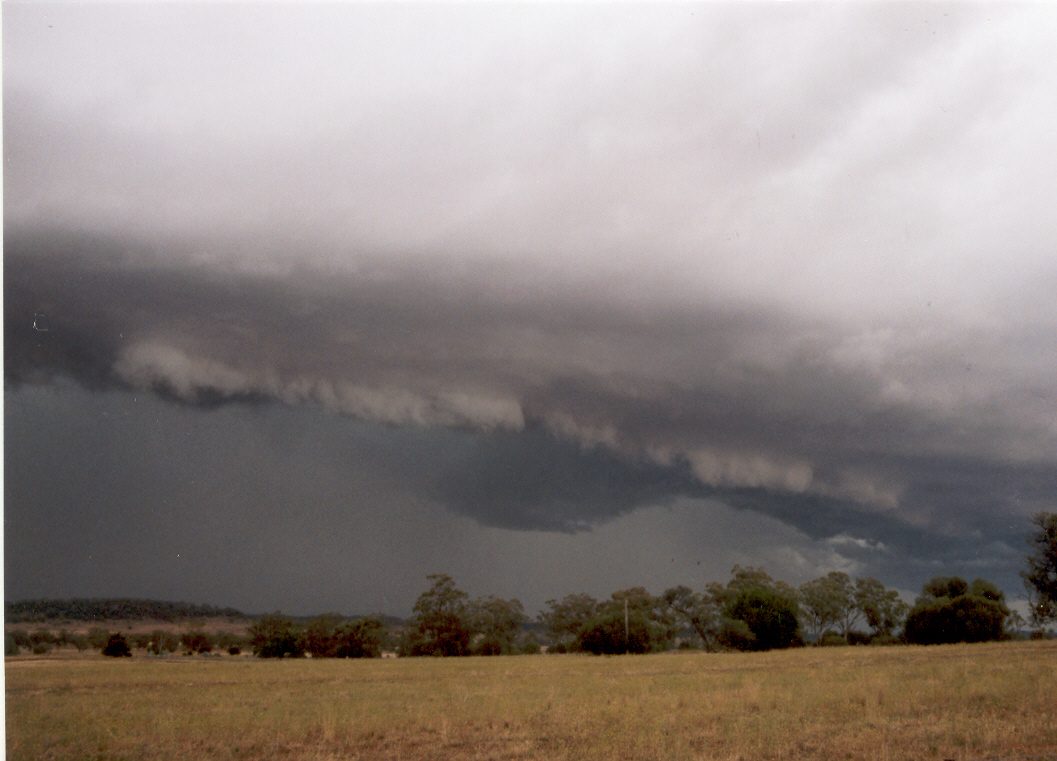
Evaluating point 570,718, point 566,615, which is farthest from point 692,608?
point 570,718

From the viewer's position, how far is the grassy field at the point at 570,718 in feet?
59.6

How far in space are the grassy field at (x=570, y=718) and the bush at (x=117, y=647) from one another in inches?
1481

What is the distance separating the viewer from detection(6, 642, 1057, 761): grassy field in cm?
1816

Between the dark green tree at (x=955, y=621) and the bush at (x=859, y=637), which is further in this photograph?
the bush at (x=859, y=637)

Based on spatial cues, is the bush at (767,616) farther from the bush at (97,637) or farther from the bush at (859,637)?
the bush at (97,637)

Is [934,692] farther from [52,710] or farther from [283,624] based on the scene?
[283,624]

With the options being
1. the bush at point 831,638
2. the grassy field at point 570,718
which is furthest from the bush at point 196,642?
the bush at point 831,638

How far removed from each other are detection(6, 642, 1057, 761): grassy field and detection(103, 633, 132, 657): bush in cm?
3763

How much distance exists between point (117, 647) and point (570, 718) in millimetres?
61225

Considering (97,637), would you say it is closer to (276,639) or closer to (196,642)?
(196,642)

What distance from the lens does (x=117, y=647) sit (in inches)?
2803

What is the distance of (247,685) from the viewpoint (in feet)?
119

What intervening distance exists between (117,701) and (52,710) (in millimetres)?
3294

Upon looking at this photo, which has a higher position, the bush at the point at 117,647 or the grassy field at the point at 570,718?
the grassy field at the point at 570,718
